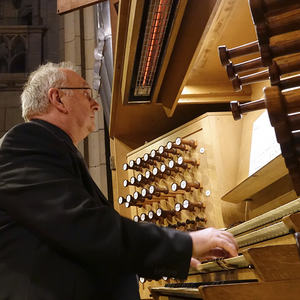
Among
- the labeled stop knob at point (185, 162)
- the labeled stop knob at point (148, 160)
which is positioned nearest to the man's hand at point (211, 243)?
the labeled stop knob at point (185, 162)

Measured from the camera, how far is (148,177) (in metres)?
3.10

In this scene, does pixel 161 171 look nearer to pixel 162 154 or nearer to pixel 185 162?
pixel 162 154

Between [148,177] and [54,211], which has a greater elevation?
[148,177]

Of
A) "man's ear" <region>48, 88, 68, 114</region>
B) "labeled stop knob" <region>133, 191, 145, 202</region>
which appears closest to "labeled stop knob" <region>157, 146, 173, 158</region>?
"labeled stop knob" <region>133, 191, 145, 202</region>

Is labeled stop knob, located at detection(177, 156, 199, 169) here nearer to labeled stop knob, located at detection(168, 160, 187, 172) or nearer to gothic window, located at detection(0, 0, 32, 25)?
labeled stop knob, located at detection(168, 160, 187, 172)

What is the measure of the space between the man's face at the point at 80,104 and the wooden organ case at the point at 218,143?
506 mm

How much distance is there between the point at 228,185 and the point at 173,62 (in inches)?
32.3

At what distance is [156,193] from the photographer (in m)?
2.95

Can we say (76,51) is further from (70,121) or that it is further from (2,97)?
(70,121)

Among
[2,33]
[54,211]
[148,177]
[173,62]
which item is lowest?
[54,211]

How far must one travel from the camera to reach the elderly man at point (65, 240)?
47.0 inches

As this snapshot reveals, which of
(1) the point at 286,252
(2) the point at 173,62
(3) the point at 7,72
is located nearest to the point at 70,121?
(1) the point at 286,252

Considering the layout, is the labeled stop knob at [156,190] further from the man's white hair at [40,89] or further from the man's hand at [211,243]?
the man's hand at [211,243]

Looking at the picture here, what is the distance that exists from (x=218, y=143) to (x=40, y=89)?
4.48ft
